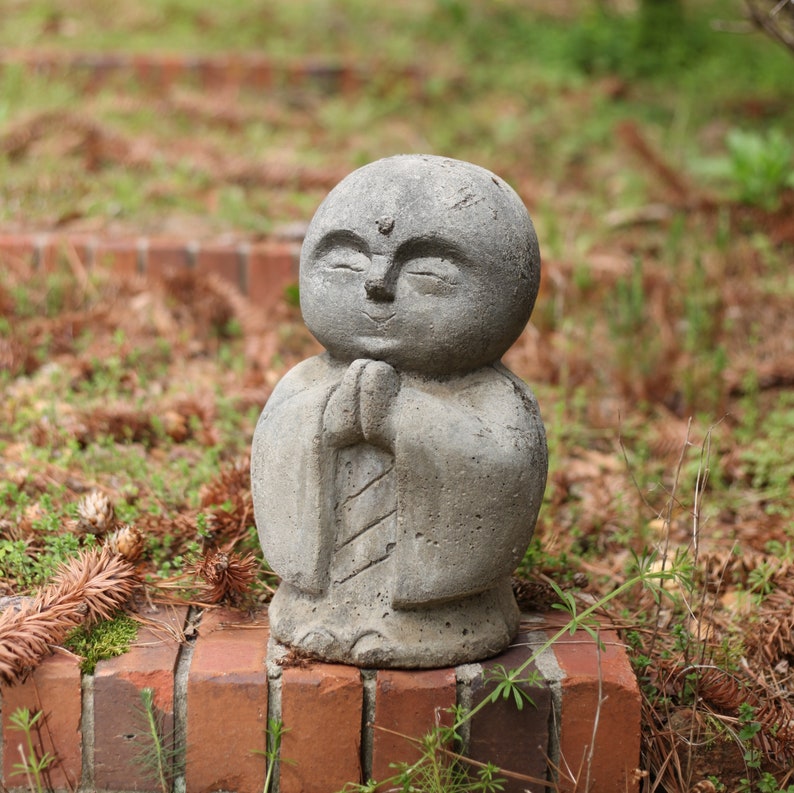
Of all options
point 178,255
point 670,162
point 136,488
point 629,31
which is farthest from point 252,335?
point 629,31

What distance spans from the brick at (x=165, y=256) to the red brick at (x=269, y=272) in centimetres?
31

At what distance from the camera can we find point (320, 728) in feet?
8.43

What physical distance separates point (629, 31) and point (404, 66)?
1907 millimetres

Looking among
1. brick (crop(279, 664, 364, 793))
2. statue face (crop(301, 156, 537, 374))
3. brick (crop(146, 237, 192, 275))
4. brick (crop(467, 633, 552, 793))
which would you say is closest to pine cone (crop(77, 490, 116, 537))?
brick (crop(279, 664, 364, 793))

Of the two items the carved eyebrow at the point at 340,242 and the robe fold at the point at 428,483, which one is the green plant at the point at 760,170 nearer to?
the robe fold at the point at 428,483

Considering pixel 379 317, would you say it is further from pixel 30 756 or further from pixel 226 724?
pixel 30 756

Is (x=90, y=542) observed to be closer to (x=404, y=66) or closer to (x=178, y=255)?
(x=178, y=255)

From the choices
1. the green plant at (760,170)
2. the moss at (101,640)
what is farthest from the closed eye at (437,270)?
the green plant at (760,170)

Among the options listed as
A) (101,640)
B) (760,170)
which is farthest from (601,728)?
(760,170)

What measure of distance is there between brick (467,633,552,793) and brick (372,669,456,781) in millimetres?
82

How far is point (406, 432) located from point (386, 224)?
483 millimetres

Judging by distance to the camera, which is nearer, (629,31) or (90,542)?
(90,542)

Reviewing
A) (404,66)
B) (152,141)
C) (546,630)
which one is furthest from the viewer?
(404,66)

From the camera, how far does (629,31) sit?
8.49m
